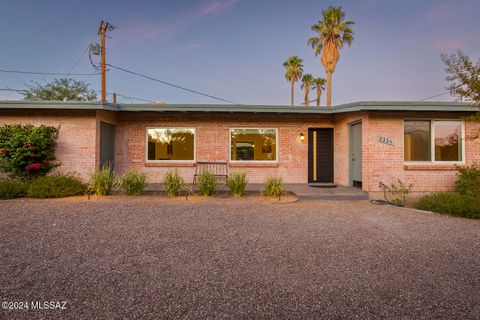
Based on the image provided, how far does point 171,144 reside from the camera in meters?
10.5

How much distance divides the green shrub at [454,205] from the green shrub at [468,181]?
0.91 m

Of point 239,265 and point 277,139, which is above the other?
point 277,139

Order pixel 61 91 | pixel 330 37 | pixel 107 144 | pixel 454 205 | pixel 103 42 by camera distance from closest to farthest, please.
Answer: pixel 454 205, pixel 107 144, pixel 103 42, pixel 330 37, pixel 61 91

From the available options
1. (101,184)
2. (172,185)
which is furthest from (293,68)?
(101,184)

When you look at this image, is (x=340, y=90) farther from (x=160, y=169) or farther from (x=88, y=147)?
(x=88, y=147)

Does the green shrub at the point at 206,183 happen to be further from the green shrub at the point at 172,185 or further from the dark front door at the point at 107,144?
the dark front door at the point at 107,144

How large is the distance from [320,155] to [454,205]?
5.24 meters

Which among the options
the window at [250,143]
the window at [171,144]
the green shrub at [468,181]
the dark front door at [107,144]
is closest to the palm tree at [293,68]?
the window at [250,143]

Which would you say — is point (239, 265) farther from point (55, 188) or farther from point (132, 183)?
point (55, 188)

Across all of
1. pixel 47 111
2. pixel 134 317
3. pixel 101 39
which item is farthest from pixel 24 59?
pixel 134 317

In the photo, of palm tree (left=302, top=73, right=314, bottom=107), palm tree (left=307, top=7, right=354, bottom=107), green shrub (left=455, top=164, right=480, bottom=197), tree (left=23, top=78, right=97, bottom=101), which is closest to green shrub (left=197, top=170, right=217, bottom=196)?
green shrub (left=455, top=164, right=480, bottom=197)

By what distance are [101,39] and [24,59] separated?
12.4 metres

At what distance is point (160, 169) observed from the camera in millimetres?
10391

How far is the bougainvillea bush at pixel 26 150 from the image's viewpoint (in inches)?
320
